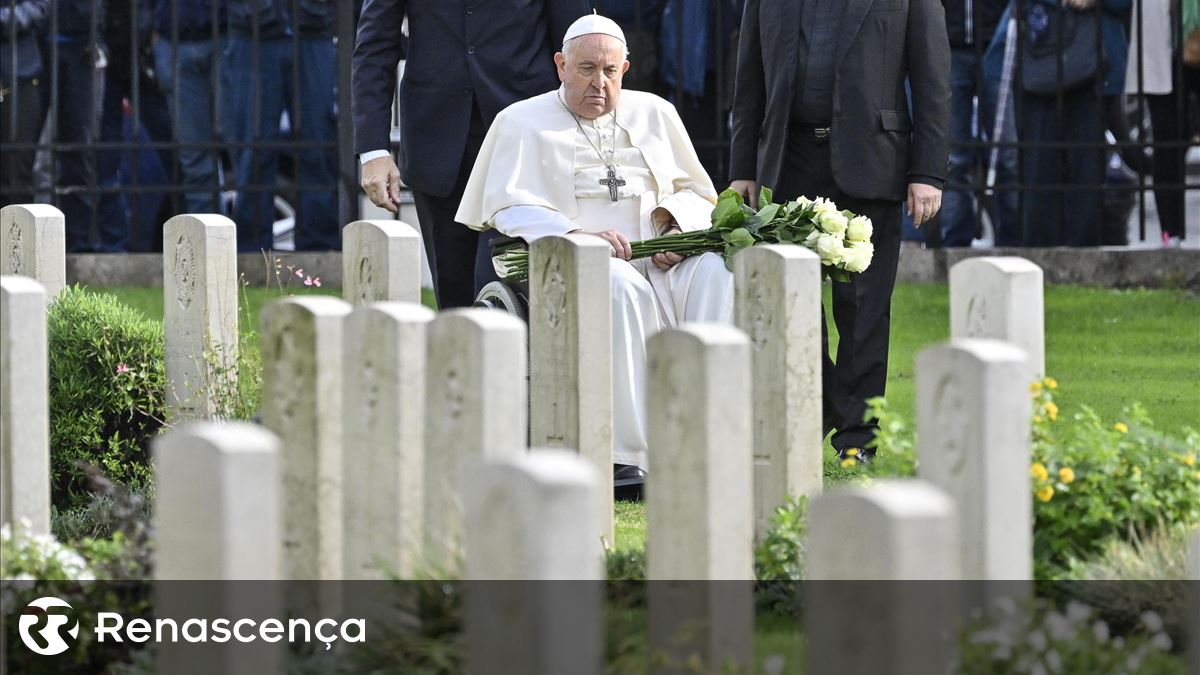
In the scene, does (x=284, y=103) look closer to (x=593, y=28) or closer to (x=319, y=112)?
(x=319, y=112)

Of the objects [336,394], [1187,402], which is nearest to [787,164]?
[1187,402]

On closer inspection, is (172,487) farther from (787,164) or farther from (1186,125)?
(1186,125)

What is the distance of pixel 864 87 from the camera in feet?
24.7

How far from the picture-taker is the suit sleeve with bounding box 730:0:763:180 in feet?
25.9

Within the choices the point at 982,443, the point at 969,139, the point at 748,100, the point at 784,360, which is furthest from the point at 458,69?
the point at 969,139

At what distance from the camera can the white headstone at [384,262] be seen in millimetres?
5656

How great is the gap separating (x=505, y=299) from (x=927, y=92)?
70.4 inches

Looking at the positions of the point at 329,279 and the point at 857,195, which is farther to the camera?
the point at 329,279

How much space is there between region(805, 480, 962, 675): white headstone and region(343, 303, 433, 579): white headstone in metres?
1.00

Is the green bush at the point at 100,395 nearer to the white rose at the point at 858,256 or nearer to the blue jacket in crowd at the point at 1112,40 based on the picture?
the white rose at the point at 858,256

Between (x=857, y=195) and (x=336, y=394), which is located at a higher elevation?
(x=857, y=195)

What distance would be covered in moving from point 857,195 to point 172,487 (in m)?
4.44

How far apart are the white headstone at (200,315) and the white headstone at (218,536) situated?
10.4ft

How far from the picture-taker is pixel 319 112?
12.6 metres
